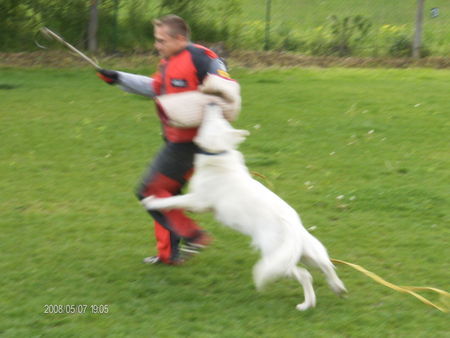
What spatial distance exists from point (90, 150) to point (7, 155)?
3.05ft

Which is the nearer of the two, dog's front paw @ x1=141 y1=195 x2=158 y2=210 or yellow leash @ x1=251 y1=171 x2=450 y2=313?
yellow leash @ x1=251 y1=171 x2=450 y2=313

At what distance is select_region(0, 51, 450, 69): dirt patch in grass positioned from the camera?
43.2ft

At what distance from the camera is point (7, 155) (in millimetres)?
7809

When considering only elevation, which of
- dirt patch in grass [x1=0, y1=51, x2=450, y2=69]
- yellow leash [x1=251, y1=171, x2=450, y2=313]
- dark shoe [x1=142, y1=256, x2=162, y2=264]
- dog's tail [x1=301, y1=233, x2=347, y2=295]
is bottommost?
dirt patch in grass [x1=0, y1=51, x2=450, y2=69]

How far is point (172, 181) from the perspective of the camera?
4812mm

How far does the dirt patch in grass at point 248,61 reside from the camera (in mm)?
13164

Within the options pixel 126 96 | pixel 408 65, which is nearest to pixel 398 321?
pixel 126 96

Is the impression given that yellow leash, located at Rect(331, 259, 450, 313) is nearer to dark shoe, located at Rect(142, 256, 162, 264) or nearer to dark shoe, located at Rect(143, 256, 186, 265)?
dark shoe, located at Rect(143, 256, 186, 265)

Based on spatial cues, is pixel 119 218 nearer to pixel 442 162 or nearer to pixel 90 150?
pixel 90 150

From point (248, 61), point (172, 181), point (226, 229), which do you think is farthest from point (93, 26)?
Result: point (172, 181)

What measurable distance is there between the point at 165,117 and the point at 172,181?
0.49 m
